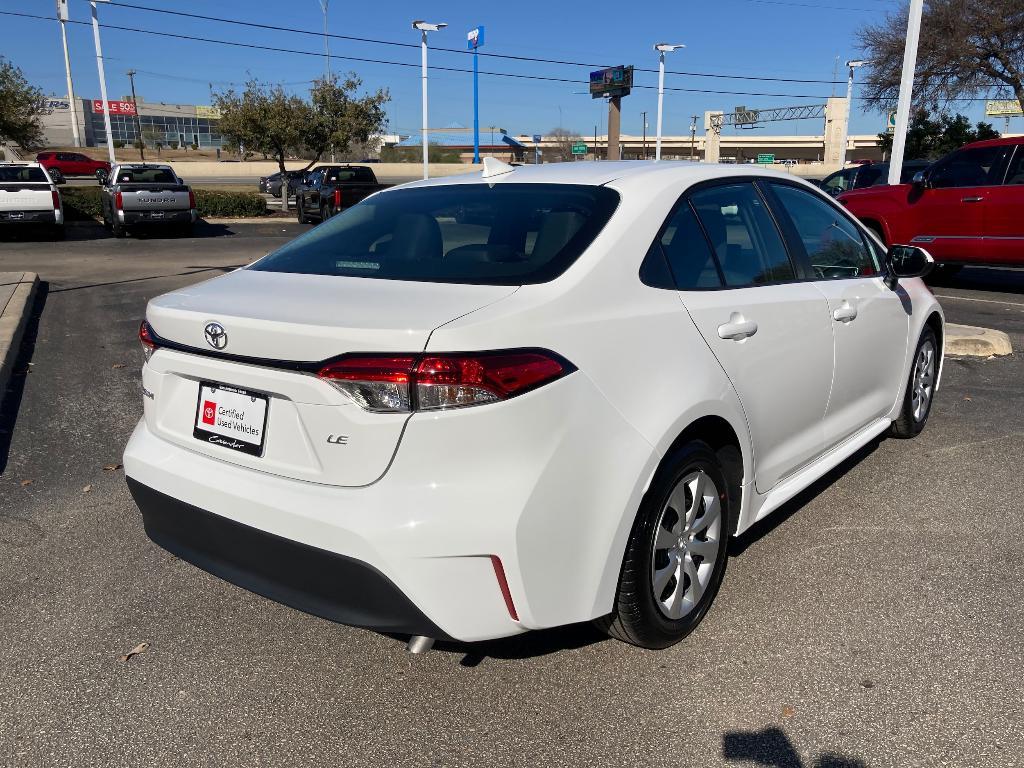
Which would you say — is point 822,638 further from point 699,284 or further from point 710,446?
point 699,284

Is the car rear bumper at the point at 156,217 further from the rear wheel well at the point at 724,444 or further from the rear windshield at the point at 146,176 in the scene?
the rear wheel well at the point at 724,444

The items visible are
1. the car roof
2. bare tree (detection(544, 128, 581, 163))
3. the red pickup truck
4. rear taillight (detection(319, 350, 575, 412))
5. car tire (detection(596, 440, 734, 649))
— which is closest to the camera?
rear taillight (detection(319, 350, 575, 412))

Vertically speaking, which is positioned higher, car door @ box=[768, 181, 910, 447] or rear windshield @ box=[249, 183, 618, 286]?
rear windshield @ box=[249, 183, 618, 286]

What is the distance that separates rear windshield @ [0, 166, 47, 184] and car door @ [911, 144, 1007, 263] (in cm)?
1776

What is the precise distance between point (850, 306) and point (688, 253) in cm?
126

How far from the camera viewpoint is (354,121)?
1216 inches

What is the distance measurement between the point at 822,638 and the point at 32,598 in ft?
10.1

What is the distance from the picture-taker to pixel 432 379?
2240 millimetres

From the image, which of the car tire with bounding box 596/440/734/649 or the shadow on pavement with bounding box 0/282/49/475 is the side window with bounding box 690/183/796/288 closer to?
the car tire with bounding box 596/440/734/649

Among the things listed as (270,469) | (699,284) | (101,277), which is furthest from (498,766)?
(101,277)

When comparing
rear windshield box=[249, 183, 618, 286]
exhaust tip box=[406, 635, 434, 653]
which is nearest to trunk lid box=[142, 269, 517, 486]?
rear windshield box=[249, 183, 618, 286]

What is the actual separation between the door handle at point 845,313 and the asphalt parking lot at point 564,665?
0.98 meters

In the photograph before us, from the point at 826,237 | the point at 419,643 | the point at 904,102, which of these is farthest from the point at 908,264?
the point at 904,102

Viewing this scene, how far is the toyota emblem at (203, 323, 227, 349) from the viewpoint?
2.56m
